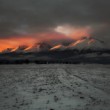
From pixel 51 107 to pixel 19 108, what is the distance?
8.60ft

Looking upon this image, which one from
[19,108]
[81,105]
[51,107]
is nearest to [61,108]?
[51,107]

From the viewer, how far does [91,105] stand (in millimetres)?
18781

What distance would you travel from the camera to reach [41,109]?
17172 mm

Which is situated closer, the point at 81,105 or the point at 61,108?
the point at 61,108

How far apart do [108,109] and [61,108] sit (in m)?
3.74

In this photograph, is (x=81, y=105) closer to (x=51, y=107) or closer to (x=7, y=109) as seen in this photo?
(x=51, y=107)

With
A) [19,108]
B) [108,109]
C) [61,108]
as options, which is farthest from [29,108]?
[108,109]

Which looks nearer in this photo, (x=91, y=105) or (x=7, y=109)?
(x=7, y=109)

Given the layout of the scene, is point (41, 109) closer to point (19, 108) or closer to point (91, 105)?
point (19, 108)

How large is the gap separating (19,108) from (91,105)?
6.17m

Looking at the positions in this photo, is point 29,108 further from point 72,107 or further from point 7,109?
point 72,107

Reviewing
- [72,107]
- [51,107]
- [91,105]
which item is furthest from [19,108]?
[91,105]

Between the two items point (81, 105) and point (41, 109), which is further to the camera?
point (81, 105)

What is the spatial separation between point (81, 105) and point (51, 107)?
2.73m
